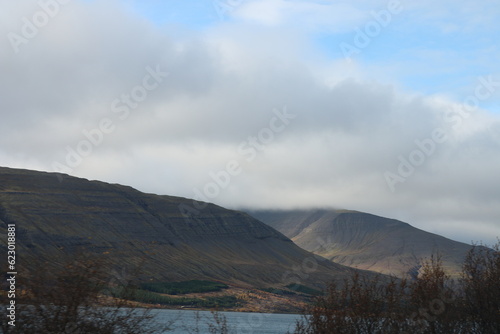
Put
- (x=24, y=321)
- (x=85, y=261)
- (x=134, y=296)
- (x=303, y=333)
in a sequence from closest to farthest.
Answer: (x=24, y=321) → (x=85, y=261) → (x=134, y=296) → (x=303, y=333)

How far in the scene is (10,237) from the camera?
23797 mm

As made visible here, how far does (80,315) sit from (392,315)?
495 inches

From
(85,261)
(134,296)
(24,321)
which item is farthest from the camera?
(134,296)

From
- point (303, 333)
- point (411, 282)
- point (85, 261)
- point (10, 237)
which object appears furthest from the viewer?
point (411, 282)

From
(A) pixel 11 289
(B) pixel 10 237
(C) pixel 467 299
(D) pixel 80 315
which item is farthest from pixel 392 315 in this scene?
(B) pixel 10 237

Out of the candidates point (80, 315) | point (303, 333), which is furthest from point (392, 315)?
point (80, 315)

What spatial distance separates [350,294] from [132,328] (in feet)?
33.5

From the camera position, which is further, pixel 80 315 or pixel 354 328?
pixel 354 328

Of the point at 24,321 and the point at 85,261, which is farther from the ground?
the point at 85,261

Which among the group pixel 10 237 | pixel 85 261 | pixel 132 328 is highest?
pixel 10 237

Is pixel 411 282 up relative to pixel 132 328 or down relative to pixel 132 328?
up

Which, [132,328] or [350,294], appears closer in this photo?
[132,328]

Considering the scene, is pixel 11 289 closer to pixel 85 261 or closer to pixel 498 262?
pixel 85 261

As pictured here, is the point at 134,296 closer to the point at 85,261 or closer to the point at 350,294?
the point at 85,261
